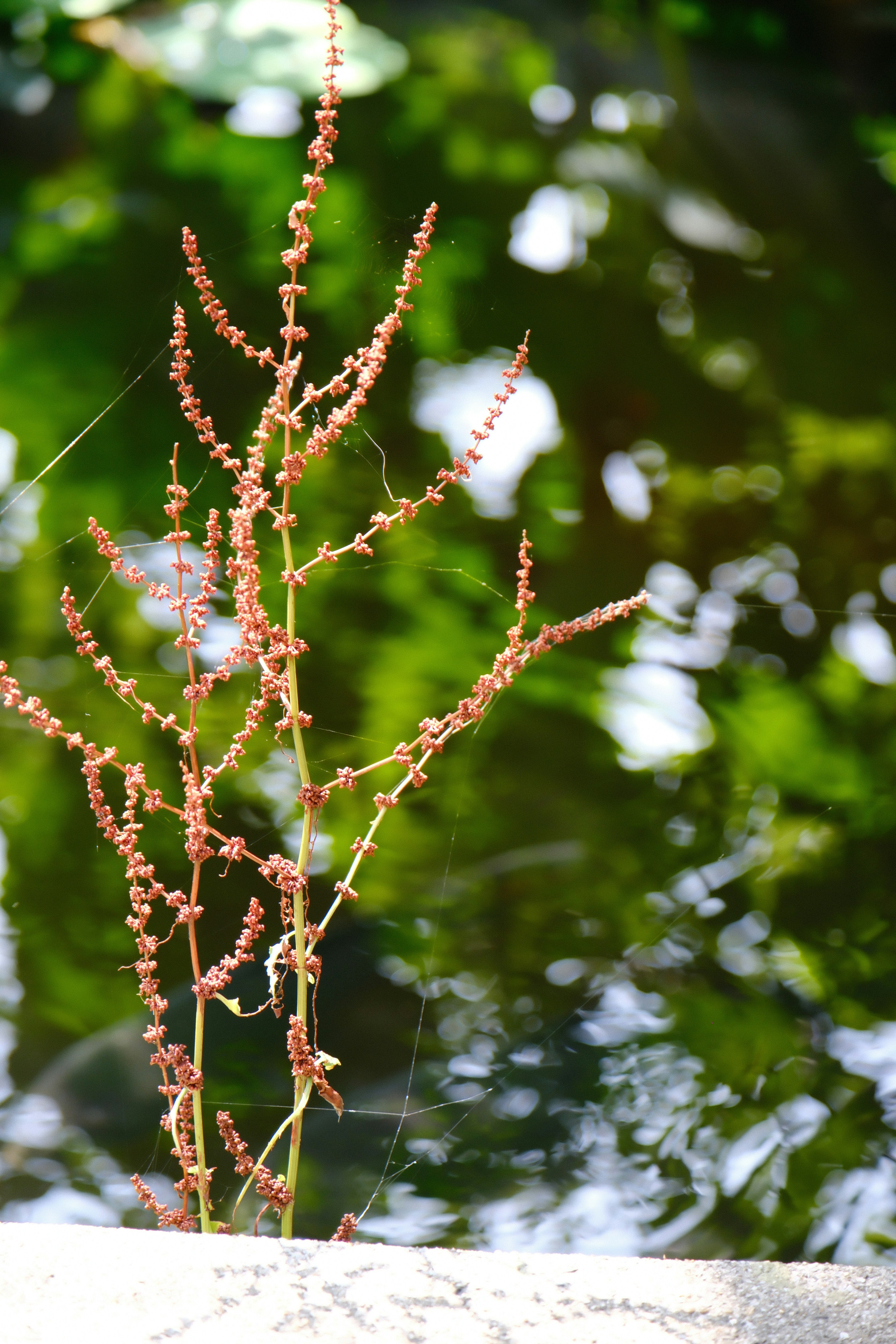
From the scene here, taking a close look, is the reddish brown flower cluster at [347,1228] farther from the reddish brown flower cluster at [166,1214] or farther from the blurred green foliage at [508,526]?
the blurred green foliage at [508,526]

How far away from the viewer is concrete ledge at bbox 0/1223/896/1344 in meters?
0.58

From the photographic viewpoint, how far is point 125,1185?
1.11 metres

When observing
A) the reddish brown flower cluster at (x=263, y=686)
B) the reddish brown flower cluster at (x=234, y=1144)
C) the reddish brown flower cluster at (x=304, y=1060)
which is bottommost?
the reddish brown flower cluster at (x=234, y=1144)

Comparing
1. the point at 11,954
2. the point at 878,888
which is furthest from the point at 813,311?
the point at 11,954

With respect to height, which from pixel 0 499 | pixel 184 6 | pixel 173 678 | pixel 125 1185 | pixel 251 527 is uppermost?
pixel 184 6

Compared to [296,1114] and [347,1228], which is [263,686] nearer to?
[296,1114]

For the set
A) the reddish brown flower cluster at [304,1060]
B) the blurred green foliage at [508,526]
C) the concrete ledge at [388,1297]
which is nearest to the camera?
the concrete ledge at [388,1297]

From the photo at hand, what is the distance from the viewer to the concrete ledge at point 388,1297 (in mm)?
583

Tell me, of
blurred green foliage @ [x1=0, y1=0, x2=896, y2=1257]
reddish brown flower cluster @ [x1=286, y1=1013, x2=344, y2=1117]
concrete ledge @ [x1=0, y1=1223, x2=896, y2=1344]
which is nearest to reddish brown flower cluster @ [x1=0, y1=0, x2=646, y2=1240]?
reddish brown flower cluster @ [x1=286, y1=1013, x2=344, y2=1117]

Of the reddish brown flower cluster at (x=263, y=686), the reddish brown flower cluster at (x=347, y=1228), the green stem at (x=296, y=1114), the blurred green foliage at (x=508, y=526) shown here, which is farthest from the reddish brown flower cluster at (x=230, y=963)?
the blurred green foliage at (x=508, y=526)

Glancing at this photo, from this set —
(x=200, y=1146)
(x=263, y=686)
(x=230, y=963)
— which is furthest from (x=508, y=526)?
(x=200, y=1146)

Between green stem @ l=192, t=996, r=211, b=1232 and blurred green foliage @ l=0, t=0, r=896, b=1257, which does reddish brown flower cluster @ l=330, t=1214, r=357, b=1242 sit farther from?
→ blurred green foliage @ l=0, t=0, r=896, b=1257

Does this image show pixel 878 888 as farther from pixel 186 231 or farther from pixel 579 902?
pixel 186 231

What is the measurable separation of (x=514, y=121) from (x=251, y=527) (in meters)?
0.88
